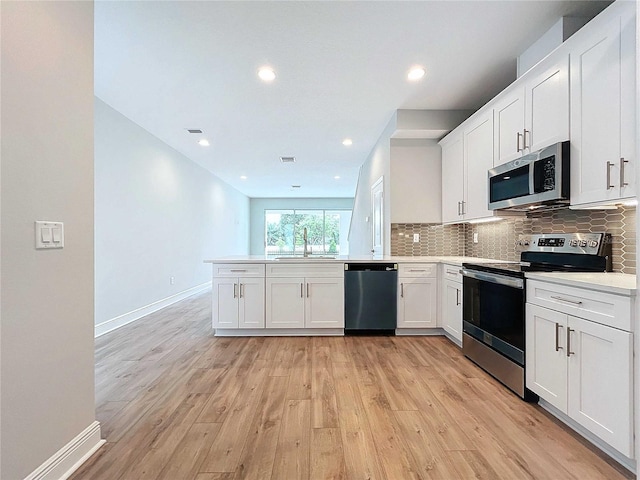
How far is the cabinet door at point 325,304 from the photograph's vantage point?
376 cm

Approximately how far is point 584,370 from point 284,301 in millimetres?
2639

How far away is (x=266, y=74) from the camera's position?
312cm

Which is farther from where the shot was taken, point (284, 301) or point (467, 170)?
point (284, 301)

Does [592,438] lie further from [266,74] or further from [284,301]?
[266,74]

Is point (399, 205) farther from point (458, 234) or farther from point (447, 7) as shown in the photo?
point (447, 7)

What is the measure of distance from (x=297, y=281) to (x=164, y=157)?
327 cm

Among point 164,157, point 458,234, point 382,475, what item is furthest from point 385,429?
point 164,157

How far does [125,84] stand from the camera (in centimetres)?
334

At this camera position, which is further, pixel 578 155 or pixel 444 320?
pixel 444 320

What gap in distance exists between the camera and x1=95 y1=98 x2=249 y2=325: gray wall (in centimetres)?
392

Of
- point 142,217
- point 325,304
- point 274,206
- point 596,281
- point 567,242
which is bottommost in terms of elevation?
point 325,304

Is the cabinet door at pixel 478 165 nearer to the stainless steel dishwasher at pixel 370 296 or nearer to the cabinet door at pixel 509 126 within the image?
the cabinet door at pixel 509 126

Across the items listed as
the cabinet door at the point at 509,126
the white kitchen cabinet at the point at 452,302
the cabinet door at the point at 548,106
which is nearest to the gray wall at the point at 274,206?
the white kitchen cabinet at the point at 452,302

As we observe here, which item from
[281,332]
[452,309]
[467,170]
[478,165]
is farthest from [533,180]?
[281,332]
